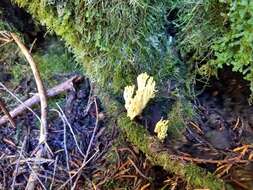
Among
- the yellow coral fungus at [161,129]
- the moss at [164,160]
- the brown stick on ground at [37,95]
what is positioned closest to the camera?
the moss at [164,160]

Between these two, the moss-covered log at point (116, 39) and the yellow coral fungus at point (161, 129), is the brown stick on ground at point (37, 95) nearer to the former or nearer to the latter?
the moss-covered log at point (116, 39)

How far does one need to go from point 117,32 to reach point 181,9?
0.30 m

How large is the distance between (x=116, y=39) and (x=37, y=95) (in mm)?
495

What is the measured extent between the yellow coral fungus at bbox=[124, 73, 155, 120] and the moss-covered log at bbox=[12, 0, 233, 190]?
6 centimetres

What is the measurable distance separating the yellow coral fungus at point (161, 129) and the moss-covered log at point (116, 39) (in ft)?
0.11

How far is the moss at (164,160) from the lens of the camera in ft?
4.71

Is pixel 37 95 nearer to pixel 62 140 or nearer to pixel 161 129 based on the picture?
pixel 62 140

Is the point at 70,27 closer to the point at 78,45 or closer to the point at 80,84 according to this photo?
the point at 78,45

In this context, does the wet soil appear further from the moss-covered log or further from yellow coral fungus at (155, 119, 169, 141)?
yellow coral fungus at (155, 119, 169, 141)

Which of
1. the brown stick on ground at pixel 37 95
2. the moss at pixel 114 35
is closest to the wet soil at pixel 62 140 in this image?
the brown stick on ground at pixel 37 95

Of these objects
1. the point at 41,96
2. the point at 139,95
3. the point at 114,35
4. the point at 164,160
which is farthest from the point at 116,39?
the point at 164,160

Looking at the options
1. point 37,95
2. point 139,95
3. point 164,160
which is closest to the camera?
point 164,160

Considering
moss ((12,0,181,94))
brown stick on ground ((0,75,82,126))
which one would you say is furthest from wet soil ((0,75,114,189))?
moss ((12,0,181,94))

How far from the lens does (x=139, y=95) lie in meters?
1.68
